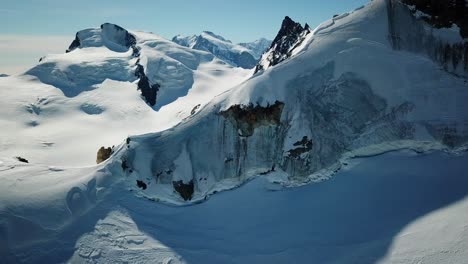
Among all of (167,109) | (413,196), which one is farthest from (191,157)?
(167,109)

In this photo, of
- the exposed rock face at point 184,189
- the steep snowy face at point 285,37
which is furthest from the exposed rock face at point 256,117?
the steep snowy face at point 285,37

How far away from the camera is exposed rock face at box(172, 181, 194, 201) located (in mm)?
19891

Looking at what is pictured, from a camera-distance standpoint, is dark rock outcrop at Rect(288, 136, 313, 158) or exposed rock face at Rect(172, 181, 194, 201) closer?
dark rock outcrop at Rect(288, 136, 313, 158)

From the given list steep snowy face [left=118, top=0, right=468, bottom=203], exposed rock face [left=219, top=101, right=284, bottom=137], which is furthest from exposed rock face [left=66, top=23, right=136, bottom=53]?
exposed rock face [left=219, top=101, right=284, bottom=137]

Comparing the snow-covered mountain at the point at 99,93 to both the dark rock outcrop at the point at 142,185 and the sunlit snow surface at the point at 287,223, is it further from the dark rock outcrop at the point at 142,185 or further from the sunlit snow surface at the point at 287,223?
the sunlit snow surface at the point at 287,223

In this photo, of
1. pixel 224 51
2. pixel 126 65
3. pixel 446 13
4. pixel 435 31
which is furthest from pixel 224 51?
pixel 435 31

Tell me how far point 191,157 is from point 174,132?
220cm

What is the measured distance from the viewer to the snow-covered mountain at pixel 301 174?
51.9 ft

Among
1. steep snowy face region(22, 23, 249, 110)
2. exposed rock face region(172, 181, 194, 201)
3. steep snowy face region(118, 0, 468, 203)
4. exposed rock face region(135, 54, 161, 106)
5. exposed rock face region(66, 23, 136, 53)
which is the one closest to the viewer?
steep snowy face region(118, 0, 468, 203)

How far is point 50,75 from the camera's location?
64500mm

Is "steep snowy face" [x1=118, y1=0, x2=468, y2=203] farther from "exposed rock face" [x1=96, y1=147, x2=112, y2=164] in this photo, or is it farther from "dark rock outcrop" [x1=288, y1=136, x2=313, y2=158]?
"exposed rock face" [x1=96, y1=147, x2=112, y2=164]

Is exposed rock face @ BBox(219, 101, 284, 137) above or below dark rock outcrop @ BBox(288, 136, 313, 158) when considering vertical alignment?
above

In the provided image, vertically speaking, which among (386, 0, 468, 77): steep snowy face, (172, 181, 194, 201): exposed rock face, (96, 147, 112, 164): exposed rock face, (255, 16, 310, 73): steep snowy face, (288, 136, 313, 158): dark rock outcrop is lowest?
(172, 181, 194, 201): exposed rock face

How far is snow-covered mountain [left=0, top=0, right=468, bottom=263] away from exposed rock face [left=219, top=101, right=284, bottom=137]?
0.06 meters
